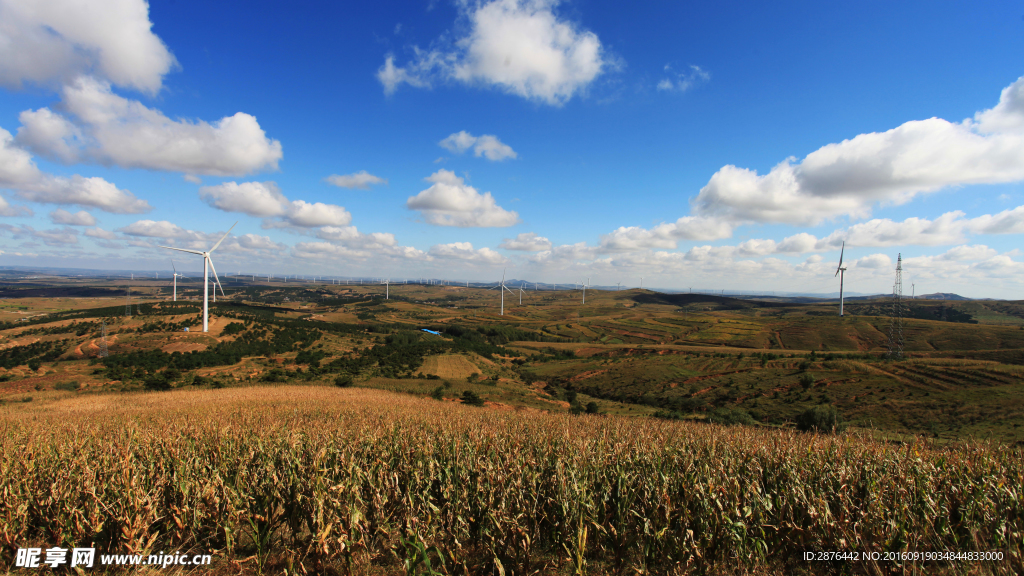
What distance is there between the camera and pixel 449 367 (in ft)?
223

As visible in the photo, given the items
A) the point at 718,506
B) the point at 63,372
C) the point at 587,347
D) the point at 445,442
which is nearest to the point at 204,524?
the point at 445,442

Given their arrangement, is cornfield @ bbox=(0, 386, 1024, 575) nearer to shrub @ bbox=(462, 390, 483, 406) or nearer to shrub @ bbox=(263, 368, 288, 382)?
shrub @ bbox=(462, 390, 483, 406)

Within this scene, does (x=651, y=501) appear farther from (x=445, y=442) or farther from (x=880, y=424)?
(x=880, y=424)

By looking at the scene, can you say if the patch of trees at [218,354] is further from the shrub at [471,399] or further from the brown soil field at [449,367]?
the shrub at [471,399]

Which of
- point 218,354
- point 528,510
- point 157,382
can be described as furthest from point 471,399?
point 218,354

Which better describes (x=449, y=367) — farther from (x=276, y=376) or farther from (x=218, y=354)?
(x=218, y=354)

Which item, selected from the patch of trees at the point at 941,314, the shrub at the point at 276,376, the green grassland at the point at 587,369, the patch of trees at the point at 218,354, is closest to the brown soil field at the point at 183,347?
the green grassland at the point at 587,369

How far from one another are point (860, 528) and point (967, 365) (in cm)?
7956

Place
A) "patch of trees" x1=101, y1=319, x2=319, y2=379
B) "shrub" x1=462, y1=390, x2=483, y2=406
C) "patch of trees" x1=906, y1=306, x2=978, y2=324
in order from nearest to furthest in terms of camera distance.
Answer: "shrub" x1=462, y1=390, x2=483, y2=406
"patch of trees" x1=101, y1=319, x2=319, y2=379
"patch of trees" x1=906, y1=306, x2=978, y2=324

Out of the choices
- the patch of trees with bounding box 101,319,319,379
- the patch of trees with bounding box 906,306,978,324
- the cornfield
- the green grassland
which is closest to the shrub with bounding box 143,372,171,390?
the green grassland

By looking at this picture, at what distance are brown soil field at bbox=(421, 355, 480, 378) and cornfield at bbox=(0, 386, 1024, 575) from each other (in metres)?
54.2

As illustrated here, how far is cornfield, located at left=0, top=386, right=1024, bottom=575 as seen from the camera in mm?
6008

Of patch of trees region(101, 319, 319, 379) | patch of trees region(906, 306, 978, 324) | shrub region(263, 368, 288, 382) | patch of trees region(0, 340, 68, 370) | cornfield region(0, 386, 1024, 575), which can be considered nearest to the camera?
cornfield region(0, 386, 1024, 575)

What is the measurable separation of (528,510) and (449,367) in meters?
63.4
